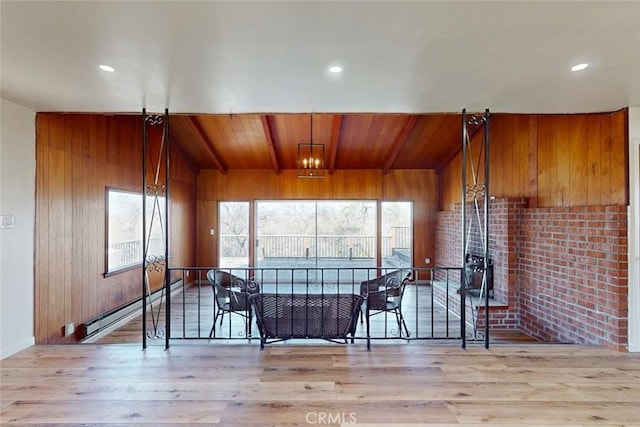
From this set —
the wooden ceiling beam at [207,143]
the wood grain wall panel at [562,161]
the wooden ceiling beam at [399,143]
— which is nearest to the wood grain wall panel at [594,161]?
the wood grain wall panel at [562,161]

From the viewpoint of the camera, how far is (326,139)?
21.0 ft

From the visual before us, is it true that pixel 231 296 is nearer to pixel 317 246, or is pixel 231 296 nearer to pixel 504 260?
pixel 504 260

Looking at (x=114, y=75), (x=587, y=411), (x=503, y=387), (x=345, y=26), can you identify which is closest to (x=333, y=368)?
(x=503, y=387)

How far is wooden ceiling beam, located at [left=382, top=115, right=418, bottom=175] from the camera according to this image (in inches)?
217

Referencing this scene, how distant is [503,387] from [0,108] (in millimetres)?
4707

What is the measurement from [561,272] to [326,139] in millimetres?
4261

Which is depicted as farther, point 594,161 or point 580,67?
point 594,161

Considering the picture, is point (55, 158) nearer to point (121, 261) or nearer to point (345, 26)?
point (121, 261)

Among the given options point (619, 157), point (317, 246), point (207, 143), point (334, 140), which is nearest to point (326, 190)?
point (317, 246)

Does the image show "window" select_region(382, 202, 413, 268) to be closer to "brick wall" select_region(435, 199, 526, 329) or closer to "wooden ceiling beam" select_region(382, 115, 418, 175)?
"wooden ceiling beam" select_region(382, 115, 418, 175)

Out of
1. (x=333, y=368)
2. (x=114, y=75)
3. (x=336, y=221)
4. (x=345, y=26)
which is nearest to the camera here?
(x=345, y=26)

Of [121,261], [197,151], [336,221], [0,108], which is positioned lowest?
[121,261]

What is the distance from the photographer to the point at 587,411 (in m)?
2.17

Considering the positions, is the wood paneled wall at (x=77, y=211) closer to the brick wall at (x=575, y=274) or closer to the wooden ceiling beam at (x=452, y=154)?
the brick wall at (x=575, y=274)
